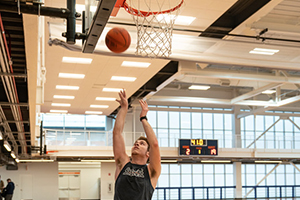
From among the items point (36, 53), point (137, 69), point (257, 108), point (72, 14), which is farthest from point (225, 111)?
point (72, 14)

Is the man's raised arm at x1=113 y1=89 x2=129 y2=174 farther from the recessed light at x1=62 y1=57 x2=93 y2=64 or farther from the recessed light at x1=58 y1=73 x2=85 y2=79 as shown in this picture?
the recessed light at x1=58 y1=73 x2=85 y2=79

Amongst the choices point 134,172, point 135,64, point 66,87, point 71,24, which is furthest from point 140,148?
point 66,87

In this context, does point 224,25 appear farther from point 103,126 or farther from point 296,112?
point 296,112

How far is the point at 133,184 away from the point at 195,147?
72.9 feet

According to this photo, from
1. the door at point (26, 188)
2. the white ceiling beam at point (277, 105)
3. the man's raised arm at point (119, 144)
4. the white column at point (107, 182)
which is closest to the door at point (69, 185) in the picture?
the door at point (26, 188)

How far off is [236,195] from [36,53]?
81.9ft

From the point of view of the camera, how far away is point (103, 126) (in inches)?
1339

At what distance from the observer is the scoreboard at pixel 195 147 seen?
25.5 metres

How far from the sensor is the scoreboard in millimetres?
25516

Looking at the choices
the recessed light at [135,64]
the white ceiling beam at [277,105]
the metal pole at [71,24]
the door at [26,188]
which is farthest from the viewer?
the door at [26,188]

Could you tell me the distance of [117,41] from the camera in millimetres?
5508

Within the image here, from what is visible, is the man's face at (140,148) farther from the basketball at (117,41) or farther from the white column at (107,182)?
the white column at (107,182)

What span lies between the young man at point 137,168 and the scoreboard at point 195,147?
71.7 feet

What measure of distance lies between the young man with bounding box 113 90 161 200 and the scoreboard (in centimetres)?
2184
